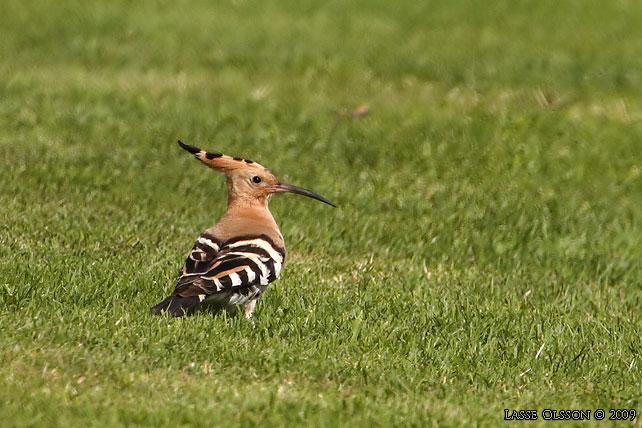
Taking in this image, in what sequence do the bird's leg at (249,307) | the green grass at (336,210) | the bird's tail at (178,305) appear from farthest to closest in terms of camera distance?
the bird's leg at (249,307) < the bird's tail at (178,305) < the green grass at (336,210)

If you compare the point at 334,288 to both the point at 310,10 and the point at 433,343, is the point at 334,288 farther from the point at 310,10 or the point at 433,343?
the point at 310,10

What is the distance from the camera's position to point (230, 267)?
636cm

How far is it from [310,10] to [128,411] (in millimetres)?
11667

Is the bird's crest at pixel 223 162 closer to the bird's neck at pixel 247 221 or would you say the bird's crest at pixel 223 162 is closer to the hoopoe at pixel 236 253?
the hoopoe at pixel 236 253

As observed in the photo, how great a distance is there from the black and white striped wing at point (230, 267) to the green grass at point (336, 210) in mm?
210

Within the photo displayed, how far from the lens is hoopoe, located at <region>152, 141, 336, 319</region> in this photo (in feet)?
20.5

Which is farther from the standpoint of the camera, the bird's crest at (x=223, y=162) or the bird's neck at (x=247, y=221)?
the bird's crest at (x=223, y=162)

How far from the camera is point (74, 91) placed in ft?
39.5

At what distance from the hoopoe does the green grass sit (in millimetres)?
165

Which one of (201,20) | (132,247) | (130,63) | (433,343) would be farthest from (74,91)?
(433,343)

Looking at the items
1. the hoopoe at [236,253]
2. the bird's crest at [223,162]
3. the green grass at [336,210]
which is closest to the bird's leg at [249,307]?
the hoopoe at [236,253]

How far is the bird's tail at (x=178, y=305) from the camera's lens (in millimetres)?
6156

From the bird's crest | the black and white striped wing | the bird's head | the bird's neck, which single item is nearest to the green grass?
the black and white striped wing

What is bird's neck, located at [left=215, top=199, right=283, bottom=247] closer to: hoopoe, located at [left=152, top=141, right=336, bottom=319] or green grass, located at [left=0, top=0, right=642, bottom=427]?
hoopoe, located at [left=152, top=141, right=336, bottom=319]
